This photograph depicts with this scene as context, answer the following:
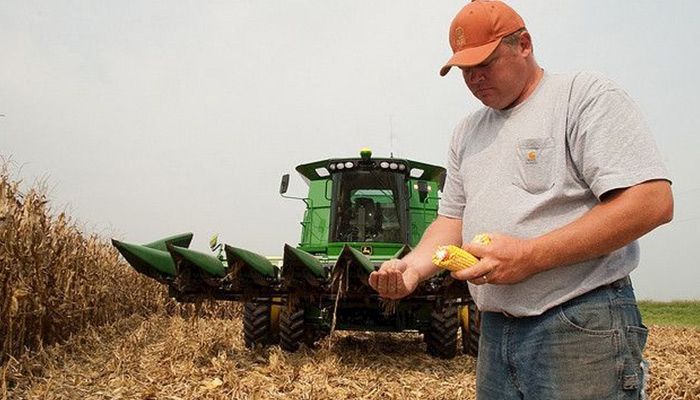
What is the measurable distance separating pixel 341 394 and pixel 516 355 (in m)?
3.38

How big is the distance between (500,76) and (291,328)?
5.50m

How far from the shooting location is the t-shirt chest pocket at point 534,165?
173 cm

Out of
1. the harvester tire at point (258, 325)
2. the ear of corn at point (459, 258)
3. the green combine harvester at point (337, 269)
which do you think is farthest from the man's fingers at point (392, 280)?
the harvester tire at point (258, 325)

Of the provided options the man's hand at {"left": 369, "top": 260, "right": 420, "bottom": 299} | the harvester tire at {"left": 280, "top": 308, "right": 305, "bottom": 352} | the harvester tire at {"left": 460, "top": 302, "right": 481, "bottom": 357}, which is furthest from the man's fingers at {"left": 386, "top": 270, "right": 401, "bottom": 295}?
the harvester tire at {"left": 460, "top": 302, "right": 481, "bottom": 357}

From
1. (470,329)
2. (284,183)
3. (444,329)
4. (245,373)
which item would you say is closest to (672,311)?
(470,329)

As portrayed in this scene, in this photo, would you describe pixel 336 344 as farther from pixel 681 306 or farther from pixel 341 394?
pixel 681 306

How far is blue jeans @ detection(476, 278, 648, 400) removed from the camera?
1.63m

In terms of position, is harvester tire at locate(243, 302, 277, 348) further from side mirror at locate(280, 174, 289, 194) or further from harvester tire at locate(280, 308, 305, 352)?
side mirror at locate(280, 174, 289, 194)

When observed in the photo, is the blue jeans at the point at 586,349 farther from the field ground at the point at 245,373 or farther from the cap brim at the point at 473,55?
the field ground at the point at 245,373

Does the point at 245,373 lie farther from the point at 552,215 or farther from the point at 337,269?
the point at 552,215

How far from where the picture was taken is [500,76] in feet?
6.00

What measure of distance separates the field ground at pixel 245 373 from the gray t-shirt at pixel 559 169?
3404mm

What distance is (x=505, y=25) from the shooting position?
1822mm

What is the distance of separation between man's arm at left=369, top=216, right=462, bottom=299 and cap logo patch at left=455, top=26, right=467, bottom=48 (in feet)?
2.07
